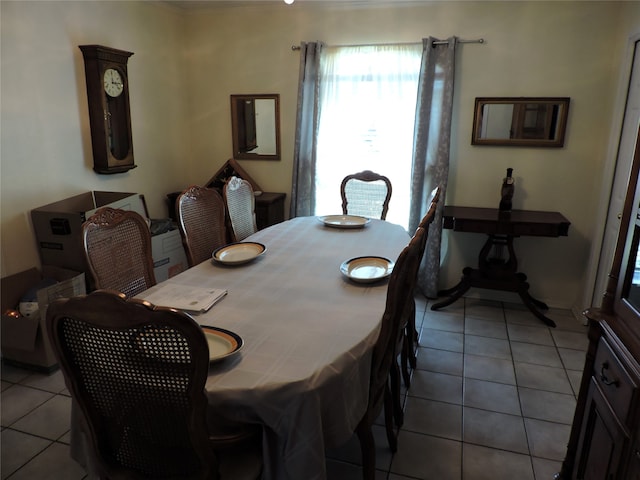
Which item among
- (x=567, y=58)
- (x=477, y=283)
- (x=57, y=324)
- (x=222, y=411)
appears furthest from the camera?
(x=477, y=283)

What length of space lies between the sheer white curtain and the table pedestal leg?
0.70 metres

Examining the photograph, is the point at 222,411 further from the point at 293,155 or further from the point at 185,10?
the point at 185,10

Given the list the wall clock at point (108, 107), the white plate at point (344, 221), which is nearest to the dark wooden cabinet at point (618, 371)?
the white plate at point (344, 221)

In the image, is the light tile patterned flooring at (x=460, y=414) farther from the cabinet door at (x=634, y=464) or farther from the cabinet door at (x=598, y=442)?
the cabinet door at (x=634, y=464)

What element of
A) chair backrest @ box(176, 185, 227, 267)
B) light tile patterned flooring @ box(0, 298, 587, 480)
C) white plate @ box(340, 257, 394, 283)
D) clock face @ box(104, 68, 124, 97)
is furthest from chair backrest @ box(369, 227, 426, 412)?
clock face @ box(104, 68, 124, 97)

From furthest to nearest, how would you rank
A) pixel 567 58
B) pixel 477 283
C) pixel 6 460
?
pixel 477 283, pixel 567 58, pixel 6 460

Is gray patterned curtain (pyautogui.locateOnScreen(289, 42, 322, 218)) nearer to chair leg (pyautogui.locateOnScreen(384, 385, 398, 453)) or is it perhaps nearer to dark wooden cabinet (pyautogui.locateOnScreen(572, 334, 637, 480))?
chair leg (pyautogui.locateOnScreen(384, 385, 398, 453))

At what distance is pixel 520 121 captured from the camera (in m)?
3.38

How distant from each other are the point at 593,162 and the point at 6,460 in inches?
159

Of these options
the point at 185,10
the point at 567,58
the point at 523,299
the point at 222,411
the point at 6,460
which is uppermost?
the point at 185,10

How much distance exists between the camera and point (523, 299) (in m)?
3.41

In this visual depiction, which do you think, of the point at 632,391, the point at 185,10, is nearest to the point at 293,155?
the point at 185,10

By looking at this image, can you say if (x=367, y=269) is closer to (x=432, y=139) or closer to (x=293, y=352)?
(x=293, y=352)

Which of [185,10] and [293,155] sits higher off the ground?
[185,10]
